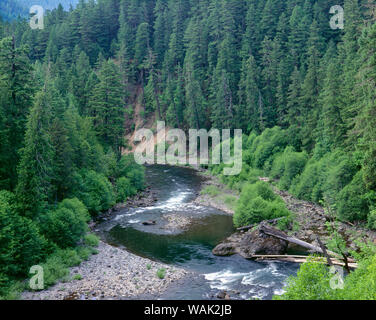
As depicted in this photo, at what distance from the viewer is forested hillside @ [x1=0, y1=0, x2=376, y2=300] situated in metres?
24.5

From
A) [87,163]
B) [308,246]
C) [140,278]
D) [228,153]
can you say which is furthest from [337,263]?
[228,153]

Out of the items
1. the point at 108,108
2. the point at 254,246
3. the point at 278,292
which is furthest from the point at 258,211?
the point at 108,108

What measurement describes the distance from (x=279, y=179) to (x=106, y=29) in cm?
6890

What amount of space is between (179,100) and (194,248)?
164ft

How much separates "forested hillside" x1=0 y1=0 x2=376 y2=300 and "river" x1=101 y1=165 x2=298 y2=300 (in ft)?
11.0

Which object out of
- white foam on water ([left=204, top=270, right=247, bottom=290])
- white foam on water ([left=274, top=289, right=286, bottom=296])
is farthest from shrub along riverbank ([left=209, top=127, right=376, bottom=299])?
white foam on water ([left=204, top=270, right=247, bottom=290])

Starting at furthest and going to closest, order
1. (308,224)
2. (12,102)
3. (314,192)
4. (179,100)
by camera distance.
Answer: (179,100) → (314,192) → (308,224) → (12,102)

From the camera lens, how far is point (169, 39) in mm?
87500

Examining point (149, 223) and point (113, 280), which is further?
point (149, 223)

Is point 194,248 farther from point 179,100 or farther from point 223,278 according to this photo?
point 179,100

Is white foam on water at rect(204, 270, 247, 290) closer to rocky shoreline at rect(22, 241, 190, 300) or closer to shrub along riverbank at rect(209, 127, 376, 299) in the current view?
rocky shoreline at rect(22, 241, 190, 300)

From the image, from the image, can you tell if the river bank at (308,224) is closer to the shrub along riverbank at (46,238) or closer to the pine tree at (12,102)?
the shrub along riverbank at (46,238)

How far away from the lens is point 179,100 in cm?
7381

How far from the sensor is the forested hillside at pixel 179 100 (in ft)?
80.5
